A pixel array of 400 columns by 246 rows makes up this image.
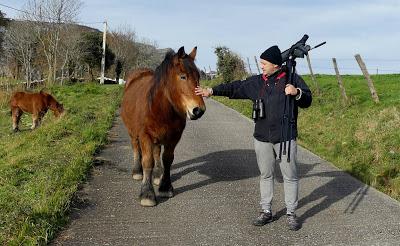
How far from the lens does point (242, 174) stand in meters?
7.60

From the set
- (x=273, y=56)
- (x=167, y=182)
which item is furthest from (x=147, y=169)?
(x=273, y=56)

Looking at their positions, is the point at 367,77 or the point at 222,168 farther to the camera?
the point at 367,77

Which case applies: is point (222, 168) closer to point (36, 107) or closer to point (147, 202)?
point (147, 202)

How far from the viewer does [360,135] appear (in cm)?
1111

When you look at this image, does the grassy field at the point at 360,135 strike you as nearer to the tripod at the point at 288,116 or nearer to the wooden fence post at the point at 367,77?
the wooden fence post at the point at 367,77

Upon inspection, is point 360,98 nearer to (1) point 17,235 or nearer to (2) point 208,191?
(2) point 208,191

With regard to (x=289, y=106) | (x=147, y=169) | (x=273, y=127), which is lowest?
(x=147, y=169)

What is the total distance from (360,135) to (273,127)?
6.80m

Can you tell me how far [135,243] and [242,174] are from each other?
3.39 meters

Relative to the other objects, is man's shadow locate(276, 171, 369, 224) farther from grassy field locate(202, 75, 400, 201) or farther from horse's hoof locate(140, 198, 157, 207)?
horse's hoof locate(140, 198, 157, 207)

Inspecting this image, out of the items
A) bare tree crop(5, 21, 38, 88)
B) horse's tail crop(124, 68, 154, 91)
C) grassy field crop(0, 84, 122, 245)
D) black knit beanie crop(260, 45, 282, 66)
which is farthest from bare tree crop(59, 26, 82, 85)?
black knit beanie crop(260, 45, 282, 66)

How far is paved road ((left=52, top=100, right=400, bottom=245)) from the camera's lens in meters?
4.71

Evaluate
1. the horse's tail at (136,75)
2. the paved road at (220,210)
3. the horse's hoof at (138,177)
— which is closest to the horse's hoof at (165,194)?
the paved road at (220,210)

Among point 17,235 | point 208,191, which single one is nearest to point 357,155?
point 208,191
